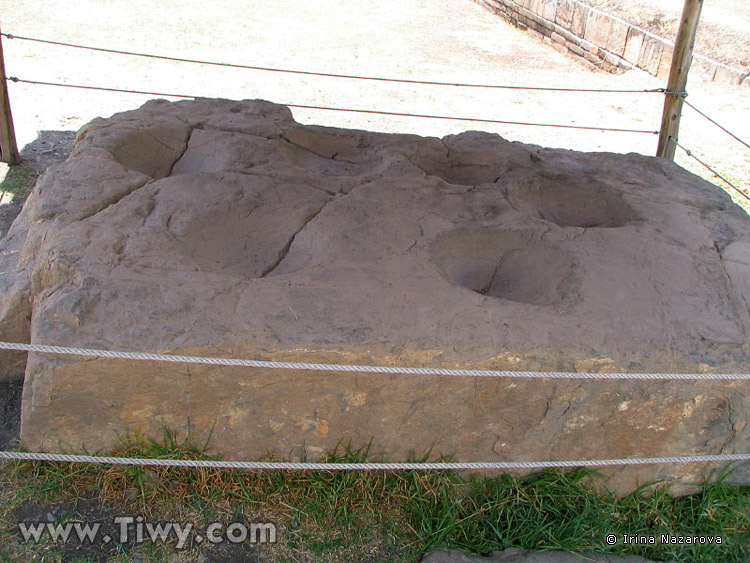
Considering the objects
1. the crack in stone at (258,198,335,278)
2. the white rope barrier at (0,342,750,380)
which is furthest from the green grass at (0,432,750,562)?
the crack in stone at (258,198,335,278)

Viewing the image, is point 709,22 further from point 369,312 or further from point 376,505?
point 376,505

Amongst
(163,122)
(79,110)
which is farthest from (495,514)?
(79,110)

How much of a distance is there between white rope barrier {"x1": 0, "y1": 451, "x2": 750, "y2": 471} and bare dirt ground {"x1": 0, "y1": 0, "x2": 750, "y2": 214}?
3.48 m

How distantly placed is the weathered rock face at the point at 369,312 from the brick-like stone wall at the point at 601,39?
199 inches

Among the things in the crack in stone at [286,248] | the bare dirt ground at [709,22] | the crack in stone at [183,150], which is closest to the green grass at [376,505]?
the crack in stone at [286,248]

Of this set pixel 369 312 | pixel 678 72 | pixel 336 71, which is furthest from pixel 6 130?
pixel 678 72

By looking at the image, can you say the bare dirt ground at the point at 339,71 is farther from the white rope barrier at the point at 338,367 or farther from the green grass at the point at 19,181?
the white rope barrier at the point at 338,367

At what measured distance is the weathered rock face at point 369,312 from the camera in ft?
6.61

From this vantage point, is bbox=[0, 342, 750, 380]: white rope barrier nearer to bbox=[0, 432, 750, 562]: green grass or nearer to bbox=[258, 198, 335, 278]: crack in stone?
bbox=[0, 432, 750, 562]: green grass

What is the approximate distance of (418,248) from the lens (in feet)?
8.21

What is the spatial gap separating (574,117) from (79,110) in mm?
4132

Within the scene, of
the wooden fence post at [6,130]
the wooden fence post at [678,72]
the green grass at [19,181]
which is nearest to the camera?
the wooden fence post at [678,72]

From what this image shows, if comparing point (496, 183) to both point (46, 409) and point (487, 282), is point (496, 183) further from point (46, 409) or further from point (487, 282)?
point (46, 409)

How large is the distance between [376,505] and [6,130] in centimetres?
352
